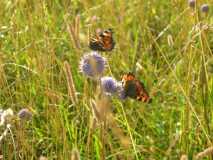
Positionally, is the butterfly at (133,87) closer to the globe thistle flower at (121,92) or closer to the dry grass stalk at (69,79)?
the globe thistle flower at (121,92)

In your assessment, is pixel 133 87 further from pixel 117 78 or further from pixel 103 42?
pixel 117 78

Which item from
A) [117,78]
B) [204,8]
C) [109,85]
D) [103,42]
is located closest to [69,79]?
[109,85]

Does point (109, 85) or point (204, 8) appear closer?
point (109, 85)

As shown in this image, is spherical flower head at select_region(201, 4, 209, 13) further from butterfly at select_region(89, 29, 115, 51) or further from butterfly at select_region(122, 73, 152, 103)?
butterfly at select_region(122, 73, 152, 103)

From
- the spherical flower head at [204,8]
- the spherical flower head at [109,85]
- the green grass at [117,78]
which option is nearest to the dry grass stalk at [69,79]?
the green grass at [117,78]

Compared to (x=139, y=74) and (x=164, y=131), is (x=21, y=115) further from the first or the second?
(x=139, y=74)

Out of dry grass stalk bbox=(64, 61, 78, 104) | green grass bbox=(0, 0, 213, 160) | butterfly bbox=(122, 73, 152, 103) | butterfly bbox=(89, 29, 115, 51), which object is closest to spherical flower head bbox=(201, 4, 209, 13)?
green grass bbox=(0, 0, 213, 160)

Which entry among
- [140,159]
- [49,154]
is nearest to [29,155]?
[49,154]
